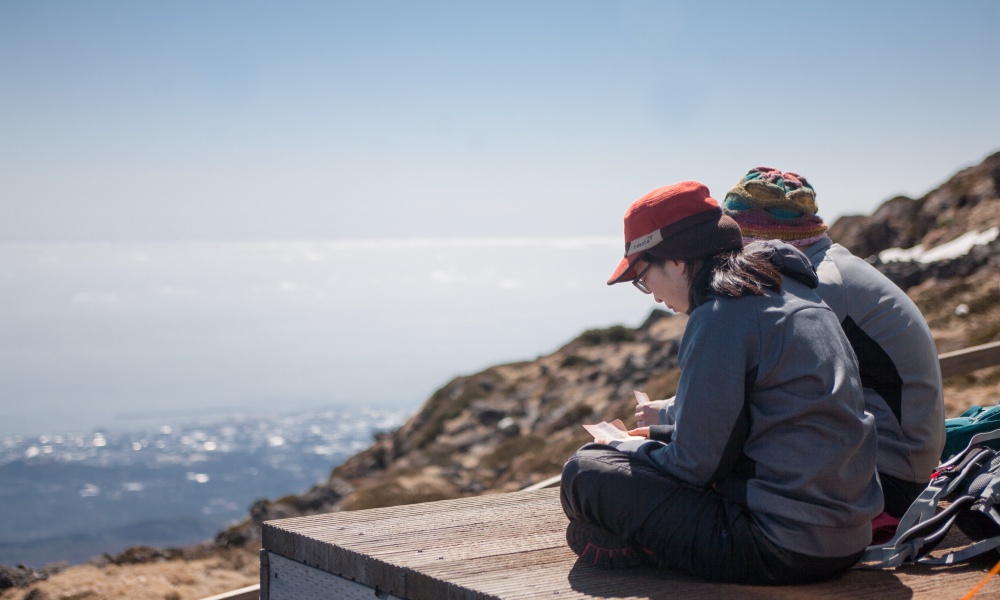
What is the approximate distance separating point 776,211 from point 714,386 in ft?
4.83

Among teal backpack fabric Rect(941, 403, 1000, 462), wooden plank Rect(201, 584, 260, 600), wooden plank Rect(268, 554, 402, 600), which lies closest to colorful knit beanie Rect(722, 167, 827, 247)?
teal backpack fabric Rect(941, 403, 1000, 462)

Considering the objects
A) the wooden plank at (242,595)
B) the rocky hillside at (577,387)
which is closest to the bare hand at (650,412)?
the wooden plank at (242,595)

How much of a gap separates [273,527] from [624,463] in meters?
1.88

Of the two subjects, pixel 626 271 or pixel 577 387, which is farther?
pixel 577 387

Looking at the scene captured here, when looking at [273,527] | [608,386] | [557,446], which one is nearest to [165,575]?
[273,527]

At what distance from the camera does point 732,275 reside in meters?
3.06

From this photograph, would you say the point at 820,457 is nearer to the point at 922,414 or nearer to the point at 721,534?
the point at 721,534

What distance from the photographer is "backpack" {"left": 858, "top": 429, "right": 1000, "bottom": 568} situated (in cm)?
344

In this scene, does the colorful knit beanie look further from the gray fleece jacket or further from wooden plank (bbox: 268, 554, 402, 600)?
wooden plank (bbox: 268, 554, 402, 600)

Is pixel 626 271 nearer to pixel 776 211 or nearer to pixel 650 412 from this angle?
pixel 650 412

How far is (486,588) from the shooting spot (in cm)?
311

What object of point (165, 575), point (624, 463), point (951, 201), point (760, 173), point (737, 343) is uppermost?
point (951, 201)

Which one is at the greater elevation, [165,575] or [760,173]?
[760,173]

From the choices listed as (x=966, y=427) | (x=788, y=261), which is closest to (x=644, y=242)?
(x=788, y=261)
